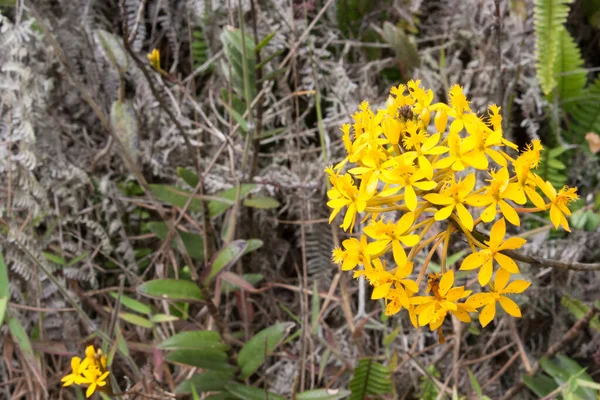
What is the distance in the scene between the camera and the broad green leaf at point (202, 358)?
48.9 inches

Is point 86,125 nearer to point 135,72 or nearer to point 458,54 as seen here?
point 135,72

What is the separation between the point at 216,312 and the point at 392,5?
46.0 inches

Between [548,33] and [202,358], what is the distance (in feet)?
4.07

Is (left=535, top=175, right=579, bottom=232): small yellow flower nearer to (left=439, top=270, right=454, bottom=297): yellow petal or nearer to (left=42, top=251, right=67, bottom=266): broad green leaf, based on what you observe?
(left=439, top=270, right=454, bottom=297): yellow petal

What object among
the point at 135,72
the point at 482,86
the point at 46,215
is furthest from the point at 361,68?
the point at 46,215

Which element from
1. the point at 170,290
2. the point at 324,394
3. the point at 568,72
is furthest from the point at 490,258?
the point at 568,72

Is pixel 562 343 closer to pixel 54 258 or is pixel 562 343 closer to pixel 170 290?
pixel 170 290

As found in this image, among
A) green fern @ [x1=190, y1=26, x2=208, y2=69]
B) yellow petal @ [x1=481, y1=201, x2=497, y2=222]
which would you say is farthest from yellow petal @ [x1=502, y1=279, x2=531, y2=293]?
green fern @ [x1=190, y1=26, x2=208, y2=69]

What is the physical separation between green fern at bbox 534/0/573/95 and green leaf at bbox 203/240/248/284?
3.14 feet

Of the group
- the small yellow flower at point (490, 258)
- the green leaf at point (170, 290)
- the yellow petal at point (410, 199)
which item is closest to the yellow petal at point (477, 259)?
the small yellow flower at point (490, 258)

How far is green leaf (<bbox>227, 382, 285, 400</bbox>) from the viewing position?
4.16ft

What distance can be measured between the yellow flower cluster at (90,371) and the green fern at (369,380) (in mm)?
542

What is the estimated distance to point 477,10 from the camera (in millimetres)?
1854

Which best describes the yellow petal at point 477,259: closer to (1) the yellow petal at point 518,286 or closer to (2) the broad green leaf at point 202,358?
(1) the yellow petal at point 518,286
